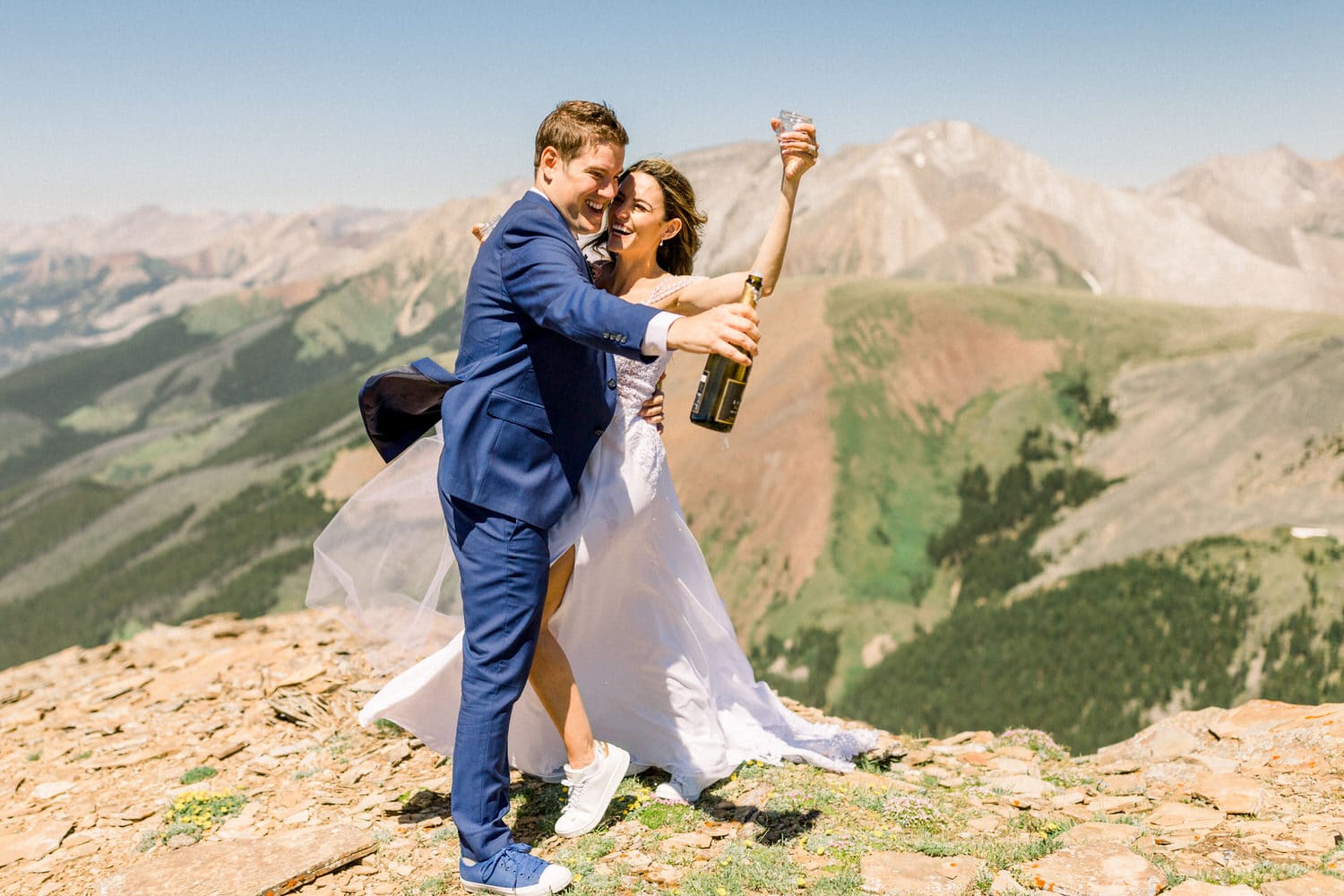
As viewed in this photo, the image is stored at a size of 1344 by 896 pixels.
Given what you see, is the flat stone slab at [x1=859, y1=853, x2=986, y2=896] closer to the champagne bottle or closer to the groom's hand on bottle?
the champagne bottle

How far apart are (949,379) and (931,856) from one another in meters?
73.9

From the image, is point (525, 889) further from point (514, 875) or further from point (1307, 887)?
point (1307, 887)

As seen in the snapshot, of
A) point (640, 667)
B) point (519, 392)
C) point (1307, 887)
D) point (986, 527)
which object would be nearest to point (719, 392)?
point (519, 392)

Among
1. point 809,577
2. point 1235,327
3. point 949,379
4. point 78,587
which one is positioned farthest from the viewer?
point 78,587

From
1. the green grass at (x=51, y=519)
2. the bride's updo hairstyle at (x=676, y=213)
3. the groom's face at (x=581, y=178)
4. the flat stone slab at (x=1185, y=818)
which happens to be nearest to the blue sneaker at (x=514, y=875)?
the groom's face at (x=581, y=178)

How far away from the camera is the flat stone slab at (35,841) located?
18.7 ft

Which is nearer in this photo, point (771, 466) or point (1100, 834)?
point (1100, 834)

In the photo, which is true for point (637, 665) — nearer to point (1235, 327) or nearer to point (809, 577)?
point (809, 577)

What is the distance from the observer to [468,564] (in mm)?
4430

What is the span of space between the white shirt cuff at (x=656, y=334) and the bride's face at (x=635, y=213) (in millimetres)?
1362

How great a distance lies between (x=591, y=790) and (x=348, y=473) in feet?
359

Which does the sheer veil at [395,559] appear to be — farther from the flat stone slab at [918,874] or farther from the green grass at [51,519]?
the green grass at [51,519]

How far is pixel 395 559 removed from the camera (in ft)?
18.6

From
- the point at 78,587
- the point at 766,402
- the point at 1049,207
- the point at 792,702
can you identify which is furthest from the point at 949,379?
the point at 1049,207
